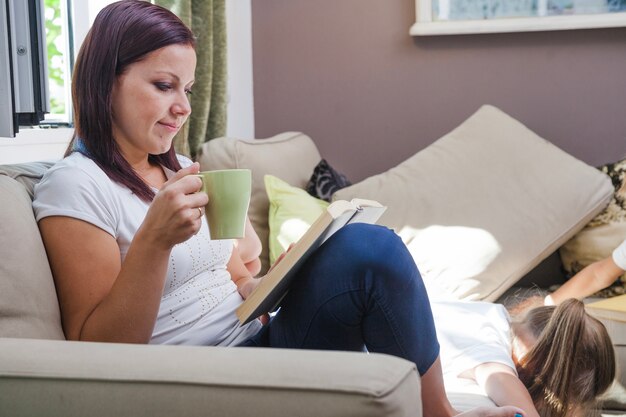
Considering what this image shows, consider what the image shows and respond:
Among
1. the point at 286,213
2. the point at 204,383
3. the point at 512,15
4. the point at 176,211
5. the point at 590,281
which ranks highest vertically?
the point at 512,15

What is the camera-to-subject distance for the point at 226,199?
119cm

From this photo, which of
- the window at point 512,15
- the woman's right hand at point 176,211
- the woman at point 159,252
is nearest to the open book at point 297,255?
the woman at point 159,252

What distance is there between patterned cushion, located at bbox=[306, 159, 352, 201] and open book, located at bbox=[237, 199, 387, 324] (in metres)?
1.20

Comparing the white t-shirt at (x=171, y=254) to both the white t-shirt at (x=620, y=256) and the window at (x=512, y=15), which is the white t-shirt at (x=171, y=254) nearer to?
the white t-shirt at (x=620, y=256)

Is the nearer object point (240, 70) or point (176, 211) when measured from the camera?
point (176, 211)

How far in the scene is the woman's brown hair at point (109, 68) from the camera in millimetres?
1443

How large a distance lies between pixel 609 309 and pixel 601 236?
Answer: 0.45 m

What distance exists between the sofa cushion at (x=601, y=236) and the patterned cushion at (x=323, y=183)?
740 millimetres

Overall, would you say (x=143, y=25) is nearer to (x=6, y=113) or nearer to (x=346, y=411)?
(x=6, y=113)

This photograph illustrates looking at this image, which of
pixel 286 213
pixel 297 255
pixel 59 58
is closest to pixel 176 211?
pixel 297 255

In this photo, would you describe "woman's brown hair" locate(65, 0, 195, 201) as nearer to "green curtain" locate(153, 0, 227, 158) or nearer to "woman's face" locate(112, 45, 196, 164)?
"woman's face" locate(112, 45, 196, 164)

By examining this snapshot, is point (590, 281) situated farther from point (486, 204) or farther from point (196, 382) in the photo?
point (196, 382)

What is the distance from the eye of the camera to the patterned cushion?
104 inches

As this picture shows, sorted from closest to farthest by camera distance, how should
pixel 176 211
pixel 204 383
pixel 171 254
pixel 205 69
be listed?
1. pixel 204 383
2. pixel 176 211
3. pixel 171 254
4. pixel 205 69
